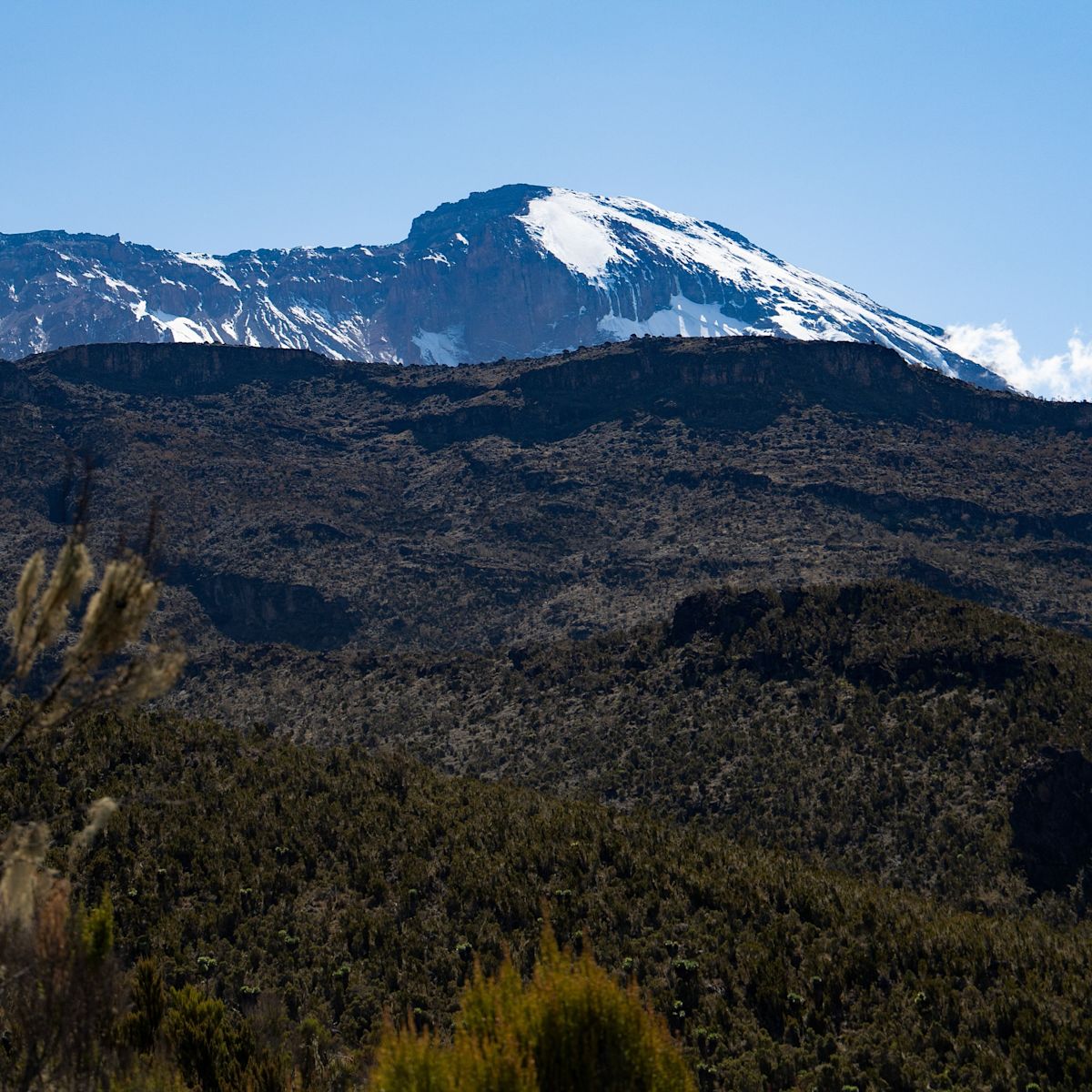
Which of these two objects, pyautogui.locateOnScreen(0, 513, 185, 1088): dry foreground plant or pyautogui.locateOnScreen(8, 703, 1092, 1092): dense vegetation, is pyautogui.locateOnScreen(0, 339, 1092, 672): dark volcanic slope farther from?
pyautogui.locateOnScreen(0, 513, 185, 1088): dry foreground plant

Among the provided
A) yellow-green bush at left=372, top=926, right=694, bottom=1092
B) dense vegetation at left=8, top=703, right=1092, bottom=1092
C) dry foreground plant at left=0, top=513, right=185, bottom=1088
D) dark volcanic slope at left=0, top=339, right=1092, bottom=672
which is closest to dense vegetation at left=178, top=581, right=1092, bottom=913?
dense vegetation at left=8, top=703, right=1092, bottom=1092

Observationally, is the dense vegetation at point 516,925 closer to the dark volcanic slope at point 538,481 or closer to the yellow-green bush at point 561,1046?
the yellow-green bush at point 561,1046

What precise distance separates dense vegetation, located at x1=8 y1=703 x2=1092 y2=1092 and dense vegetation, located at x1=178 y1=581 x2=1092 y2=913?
929cm

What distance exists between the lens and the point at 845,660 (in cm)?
6134

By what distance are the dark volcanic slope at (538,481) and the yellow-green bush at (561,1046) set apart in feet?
253

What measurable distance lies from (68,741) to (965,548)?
271 feet

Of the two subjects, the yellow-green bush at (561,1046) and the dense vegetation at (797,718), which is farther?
the dense vegetation at (797,718)

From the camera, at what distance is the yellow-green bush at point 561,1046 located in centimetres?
1554

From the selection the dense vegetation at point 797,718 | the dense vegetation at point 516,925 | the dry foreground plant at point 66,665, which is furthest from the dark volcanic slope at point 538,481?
the dry foreground plant at point 66,665

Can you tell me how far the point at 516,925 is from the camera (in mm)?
32500

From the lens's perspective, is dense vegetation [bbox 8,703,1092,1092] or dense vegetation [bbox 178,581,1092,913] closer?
dense vegetation [bbox 8,703,1092,1092]

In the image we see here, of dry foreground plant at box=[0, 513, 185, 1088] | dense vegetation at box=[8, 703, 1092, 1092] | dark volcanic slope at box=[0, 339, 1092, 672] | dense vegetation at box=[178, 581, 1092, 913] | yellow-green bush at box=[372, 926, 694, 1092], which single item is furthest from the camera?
dark volcanic slope at box=[0, 339, 1092, 672]

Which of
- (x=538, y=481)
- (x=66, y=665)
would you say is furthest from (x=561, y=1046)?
(x=538, y=481)

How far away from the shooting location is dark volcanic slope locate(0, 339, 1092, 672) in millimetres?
103812
